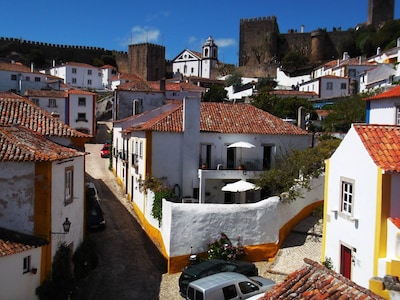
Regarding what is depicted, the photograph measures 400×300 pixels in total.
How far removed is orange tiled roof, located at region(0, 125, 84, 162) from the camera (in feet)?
43.5

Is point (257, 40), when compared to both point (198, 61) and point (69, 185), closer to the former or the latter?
point (198, 61)

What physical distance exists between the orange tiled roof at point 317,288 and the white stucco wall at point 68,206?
8.64 m

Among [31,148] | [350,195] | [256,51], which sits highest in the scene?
[256,51]

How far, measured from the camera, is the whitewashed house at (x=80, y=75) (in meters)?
71.6

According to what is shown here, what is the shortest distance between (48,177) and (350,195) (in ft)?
29.1

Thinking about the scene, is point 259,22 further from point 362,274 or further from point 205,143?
point 362,274

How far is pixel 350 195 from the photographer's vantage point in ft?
43.3

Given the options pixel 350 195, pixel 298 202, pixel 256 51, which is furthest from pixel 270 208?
pixel 256 51

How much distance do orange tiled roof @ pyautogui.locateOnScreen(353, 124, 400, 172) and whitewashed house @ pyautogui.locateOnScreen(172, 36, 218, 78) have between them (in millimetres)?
75529

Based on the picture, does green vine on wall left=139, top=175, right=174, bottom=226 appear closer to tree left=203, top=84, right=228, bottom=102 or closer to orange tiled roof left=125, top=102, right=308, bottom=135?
orange tiled roof left=125, top=102, right=308, bottom=135

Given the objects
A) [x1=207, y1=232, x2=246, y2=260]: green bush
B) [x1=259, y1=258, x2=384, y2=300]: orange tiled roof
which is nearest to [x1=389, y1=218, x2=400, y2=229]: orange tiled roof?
[x1=259, y1=258, x2=384, y2=300]: orange tiled roof

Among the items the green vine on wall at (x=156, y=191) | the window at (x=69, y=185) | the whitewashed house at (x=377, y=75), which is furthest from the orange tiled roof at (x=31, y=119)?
the whitewashed house at (x=377, y=75)

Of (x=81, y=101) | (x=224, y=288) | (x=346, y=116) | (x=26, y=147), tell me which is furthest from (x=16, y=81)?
(x=224, y=288)

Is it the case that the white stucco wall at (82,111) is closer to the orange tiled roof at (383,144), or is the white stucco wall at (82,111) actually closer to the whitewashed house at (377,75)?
the whitewashed house at (377,75)
